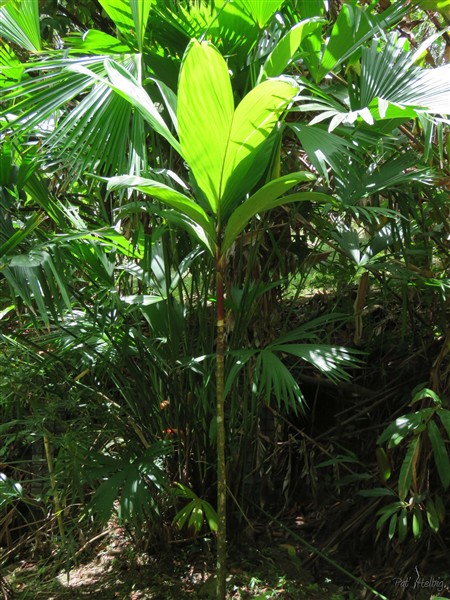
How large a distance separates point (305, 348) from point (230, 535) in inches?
36.8

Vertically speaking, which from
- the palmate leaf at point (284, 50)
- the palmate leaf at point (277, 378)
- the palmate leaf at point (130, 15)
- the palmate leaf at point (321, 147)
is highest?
the palmate leaf at point (130, 15)

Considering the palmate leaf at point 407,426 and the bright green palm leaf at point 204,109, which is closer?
the bright green palm leaf at point 204,109

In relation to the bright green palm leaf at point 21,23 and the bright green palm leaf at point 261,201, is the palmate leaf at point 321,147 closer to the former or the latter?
the bright green palm leaf at point 261,201

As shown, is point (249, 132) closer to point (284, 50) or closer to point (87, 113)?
point (284, 50)

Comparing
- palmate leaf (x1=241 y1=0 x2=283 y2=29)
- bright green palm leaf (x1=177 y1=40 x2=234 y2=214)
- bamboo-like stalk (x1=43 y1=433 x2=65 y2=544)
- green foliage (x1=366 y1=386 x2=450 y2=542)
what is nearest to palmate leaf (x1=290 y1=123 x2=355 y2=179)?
bright green palm leaf (x1=177 y1=40 x2=234 y2=214)

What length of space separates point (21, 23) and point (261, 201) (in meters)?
1.01

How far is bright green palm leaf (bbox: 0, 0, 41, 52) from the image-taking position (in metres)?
1.89

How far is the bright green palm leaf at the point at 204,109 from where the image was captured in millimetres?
1324

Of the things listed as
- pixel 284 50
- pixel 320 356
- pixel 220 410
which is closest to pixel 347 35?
pixel 284 50

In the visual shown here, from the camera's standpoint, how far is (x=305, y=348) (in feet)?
5.66

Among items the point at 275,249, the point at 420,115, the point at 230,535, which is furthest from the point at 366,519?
the point at 420,115

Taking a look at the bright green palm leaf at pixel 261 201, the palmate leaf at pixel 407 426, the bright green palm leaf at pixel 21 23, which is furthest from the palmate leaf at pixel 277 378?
the bright green palm leaf at pixel 21 23

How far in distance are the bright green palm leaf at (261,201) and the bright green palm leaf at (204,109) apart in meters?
0.09

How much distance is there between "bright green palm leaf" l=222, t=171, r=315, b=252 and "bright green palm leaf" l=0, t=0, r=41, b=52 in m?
0.94
